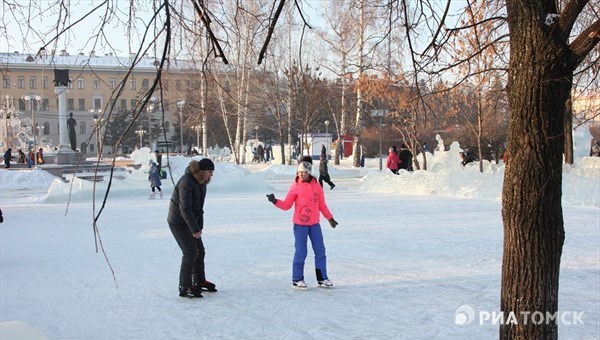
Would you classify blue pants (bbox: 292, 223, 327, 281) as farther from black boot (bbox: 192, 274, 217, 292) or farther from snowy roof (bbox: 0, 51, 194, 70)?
snowy roof (bbox: 0, 51, 194, 70)

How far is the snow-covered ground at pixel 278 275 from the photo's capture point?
494 centimetres

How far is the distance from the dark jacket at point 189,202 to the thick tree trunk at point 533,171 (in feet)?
11.5

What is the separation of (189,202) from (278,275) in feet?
5.65

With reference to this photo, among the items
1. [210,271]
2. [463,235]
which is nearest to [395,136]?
[463,235]

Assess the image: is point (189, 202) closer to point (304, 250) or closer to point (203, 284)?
point (203, 284)

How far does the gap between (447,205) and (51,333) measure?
36.9ft

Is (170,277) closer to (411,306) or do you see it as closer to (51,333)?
(51,333)

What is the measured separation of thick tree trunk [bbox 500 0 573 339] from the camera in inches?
108

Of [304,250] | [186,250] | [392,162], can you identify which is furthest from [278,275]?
[392,162]

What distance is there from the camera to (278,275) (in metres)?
6.86

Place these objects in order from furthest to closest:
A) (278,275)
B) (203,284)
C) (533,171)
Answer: (278,275) → (203,284) → (533,171)

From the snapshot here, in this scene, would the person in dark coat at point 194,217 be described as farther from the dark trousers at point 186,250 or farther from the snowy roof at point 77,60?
the snowy roof at point 77,60

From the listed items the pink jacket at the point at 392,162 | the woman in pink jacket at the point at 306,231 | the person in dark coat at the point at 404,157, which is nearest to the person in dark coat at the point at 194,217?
the woman in pink jacket at the point at 306,231


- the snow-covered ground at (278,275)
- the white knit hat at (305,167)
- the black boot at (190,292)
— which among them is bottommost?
the snow-covered ground at (278,275)
